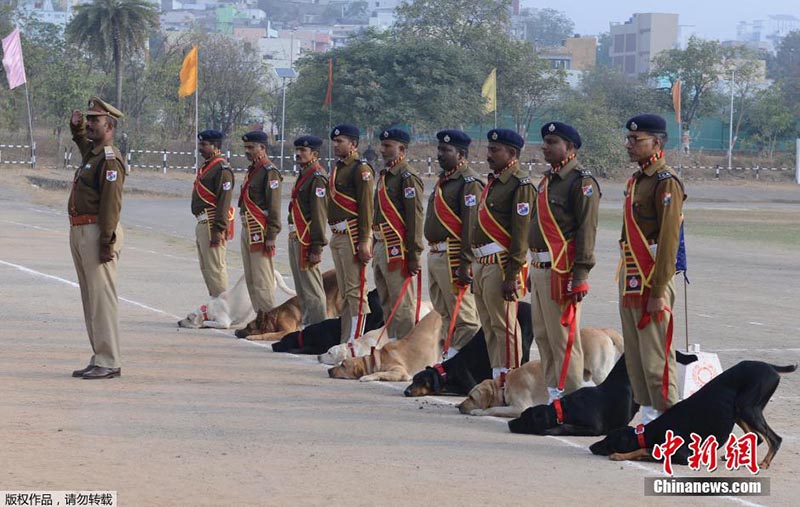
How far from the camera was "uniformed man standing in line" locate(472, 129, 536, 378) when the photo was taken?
10008mm

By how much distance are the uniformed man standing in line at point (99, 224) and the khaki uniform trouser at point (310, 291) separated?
2.74m

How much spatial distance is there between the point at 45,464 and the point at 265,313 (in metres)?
6.29

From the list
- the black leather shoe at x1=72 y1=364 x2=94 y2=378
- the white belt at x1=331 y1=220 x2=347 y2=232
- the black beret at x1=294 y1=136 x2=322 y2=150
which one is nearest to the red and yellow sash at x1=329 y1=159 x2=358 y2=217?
the white belt at x1=331 y1=220 x2=347 y2=232

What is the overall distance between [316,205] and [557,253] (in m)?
4.39

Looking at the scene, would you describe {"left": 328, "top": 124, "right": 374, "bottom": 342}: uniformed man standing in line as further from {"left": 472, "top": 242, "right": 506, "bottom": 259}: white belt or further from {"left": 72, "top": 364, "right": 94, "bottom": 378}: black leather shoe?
{"left": 72, "top": 364, "right": 94, "bottom": 378}: black leather shoe

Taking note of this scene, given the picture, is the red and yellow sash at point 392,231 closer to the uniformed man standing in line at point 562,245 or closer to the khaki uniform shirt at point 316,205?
the khaki uniform shirt at point 316,205

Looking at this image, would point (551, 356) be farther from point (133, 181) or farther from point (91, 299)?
point (133, 181)

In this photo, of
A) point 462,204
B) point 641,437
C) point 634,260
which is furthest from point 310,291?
point 641,437

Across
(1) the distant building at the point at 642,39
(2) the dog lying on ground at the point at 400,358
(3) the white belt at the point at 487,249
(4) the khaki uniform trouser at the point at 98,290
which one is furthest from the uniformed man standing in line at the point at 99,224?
(1) the distant building at the point at 642,39

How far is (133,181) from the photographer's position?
48.2m

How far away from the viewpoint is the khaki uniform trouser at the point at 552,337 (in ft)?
31.1

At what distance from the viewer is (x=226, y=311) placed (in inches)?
578

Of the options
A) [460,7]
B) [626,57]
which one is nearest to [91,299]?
[460,7]

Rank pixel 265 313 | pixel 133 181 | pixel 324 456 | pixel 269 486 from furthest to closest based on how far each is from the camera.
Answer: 1. pixel 133 181
2. pixel 265 313
3. pixel 324 456
4. pixel 269 486
